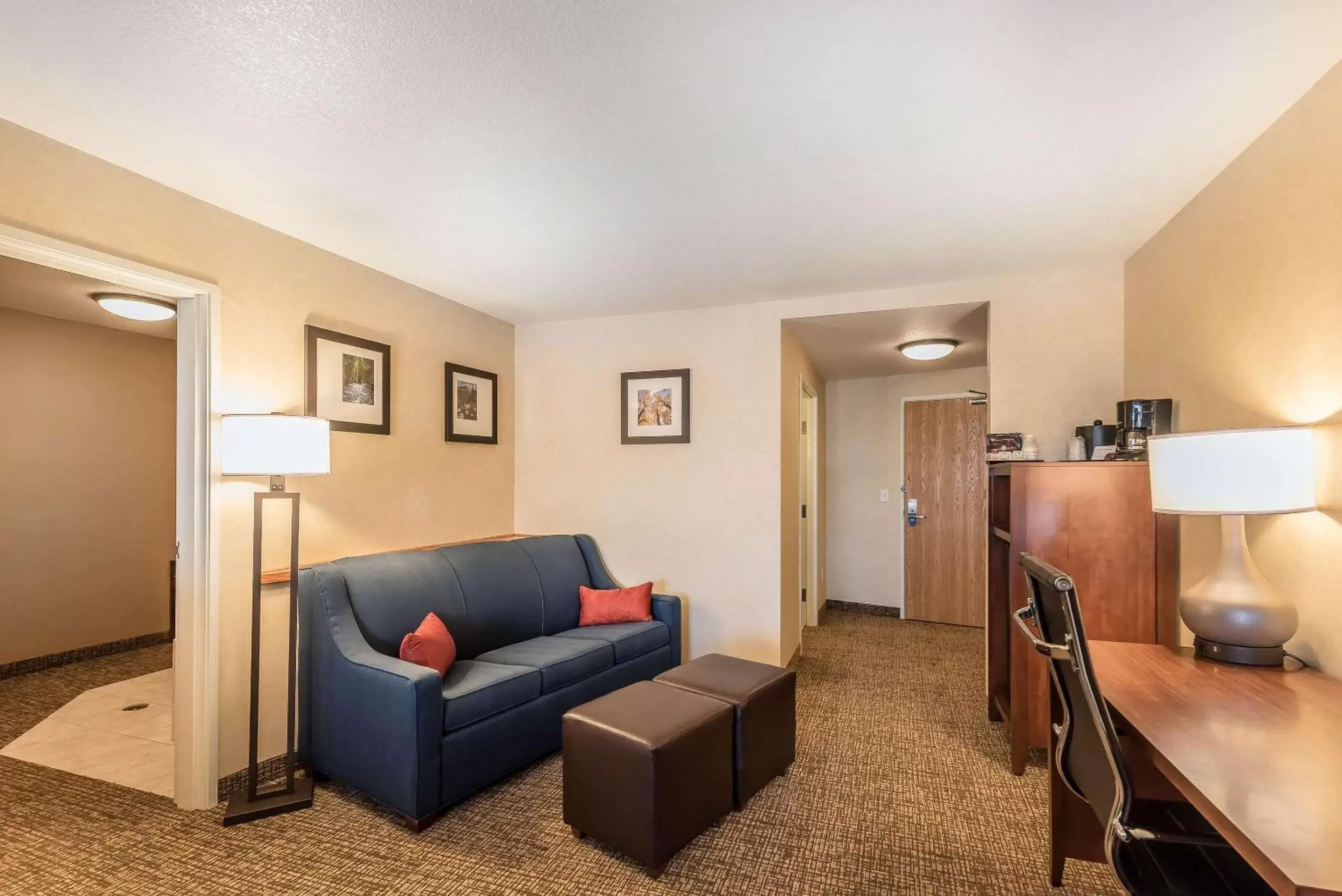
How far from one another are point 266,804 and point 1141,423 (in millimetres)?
3984

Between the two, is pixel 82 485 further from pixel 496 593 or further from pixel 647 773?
pixel 647 773

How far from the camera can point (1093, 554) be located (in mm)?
2707

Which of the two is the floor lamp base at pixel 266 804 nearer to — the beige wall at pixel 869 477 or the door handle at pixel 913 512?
the beige wall at pixel 869 477

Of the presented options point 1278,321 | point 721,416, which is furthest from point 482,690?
point 1278,321

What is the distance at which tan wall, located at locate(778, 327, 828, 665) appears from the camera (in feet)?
13.0

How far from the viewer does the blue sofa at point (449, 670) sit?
7.90 feet

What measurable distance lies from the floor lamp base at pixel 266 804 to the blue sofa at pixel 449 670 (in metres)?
0.13

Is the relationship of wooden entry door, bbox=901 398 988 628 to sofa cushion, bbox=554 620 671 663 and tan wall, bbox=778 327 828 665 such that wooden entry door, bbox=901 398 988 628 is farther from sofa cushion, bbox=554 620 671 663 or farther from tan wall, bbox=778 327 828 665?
sofa cushion, bbox=554 620 671 663

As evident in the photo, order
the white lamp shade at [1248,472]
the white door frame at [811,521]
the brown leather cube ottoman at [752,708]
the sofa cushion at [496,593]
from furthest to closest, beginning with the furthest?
the white door frame at [811,521] < the sofa cushion at [496,593] < the brown leather cube ottoman at [752,708] < the white lamp shade at [1248,472]

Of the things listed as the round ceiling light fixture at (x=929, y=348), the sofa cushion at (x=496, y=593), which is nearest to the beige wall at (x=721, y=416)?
the sofa cushion at (x=496, y=593)

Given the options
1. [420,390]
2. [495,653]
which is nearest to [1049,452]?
[495,653]

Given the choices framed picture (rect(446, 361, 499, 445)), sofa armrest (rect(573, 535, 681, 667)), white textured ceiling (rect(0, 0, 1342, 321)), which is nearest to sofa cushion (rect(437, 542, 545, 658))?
sofa armrest (rect(573, 535, 681, 667))

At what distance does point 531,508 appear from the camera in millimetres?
4574

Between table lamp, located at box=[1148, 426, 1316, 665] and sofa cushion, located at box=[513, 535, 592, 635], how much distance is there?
2990mm
